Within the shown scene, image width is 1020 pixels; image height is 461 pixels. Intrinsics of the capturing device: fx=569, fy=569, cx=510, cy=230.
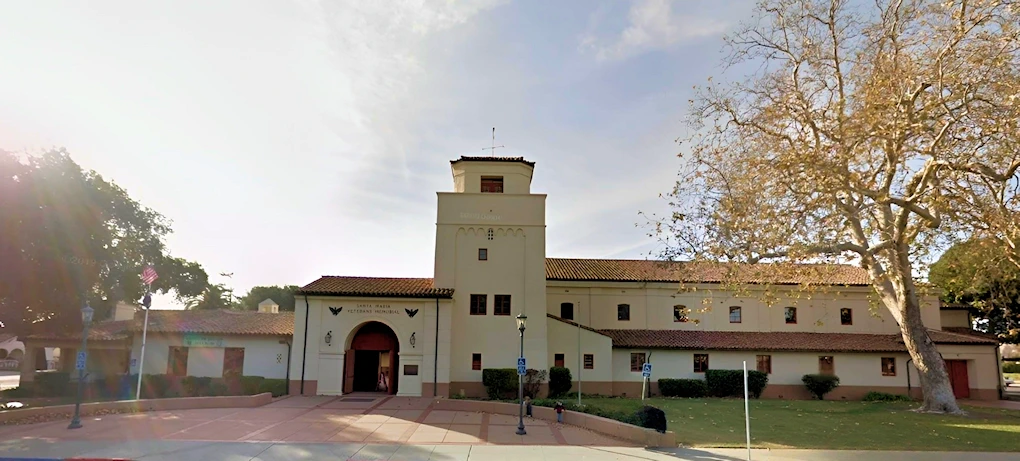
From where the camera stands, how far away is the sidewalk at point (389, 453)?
12.7 meters

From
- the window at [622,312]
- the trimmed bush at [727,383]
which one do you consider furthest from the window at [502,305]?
the trimmed bush at [727,383]

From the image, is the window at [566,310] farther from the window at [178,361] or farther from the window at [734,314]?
the window at [178,361]

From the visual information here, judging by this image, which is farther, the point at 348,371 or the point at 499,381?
the point at 348,371

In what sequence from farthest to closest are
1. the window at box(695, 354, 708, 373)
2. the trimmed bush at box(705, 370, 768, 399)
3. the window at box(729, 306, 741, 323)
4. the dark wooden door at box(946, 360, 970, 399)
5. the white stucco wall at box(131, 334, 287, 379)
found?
the window at box(729, 306, 741, 323) → the dark wooden door at box(946, 360, 970, 399) → the window at box(695, 354, 708, 373) → the trimmed bush at box(705, 370, 768, 399) → the white stucco wall at box(131, 334, 287, 379)

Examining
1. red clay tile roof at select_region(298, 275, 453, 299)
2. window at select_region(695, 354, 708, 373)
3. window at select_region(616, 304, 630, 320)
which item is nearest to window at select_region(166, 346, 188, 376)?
red clay tile roof at select_region(298, 275, 453, 299)

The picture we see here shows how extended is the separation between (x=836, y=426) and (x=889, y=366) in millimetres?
15439

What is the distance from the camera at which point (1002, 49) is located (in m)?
15.2

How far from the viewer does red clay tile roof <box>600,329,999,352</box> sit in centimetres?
3053

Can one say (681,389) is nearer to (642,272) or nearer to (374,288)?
(642,272)

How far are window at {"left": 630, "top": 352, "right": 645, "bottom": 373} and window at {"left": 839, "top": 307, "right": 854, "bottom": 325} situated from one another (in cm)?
1271

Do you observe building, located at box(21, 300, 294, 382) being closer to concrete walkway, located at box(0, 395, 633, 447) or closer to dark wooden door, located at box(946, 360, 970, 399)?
concrete walkway, located at box(0, 395, 633, 447)

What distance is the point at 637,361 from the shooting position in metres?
30.5

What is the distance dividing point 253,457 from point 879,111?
19.1 metres

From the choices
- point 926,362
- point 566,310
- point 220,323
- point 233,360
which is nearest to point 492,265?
point 566,310
